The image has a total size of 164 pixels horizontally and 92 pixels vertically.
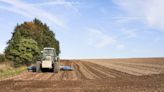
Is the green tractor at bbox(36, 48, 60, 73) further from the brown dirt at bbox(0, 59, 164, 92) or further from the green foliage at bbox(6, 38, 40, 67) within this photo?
the green foliage at bbox(6, 38, 40, 67)

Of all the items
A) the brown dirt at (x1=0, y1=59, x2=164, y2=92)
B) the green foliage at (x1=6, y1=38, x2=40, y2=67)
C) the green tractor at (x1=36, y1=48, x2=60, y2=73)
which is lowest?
the brown dirt at (x1=0, y1=59, x2=164, y2=92)

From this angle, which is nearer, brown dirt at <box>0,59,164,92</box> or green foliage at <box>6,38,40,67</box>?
brown dirt at <box>0,59,164,92</box>

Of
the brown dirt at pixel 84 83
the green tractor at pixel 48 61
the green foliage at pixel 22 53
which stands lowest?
the brown dirt at pixel 84 83

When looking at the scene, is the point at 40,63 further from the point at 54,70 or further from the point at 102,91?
the point at 102,91

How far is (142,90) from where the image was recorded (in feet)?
66.9

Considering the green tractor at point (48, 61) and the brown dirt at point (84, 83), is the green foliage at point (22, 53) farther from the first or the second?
the brown dirt at point (84, 83)

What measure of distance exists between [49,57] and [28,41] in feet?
75.0

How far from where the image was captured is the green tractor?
128 feet

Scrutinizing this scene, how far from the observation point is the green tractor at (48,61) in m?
39.1

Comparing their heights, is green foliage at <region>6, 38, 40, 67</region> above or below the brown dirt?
above

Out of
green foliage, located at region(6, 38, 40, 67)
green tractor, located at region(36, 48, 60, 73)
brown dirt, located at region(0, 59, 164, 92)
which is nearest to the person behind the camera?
brown dirt, located at region(0, 59, 164, 92)

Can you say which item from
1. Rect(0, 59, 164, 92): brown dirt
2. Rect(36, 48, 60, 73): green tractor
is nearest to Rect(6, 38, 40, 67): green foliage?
Rect(36, 48, 60, 73): green tractor

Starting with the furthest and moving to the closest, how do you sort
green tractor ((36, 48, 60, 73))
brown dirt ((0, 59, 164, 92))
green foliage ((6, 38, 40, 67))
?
green foliage ((6, 38, 40, 67)) → green tractor ((36, 48, 60, 73)) → brown dirt ((0, 59, 164, 92))

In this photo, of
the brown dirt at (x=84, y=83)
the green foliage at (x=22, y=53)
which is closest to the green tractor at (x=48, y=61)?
the brown dirt at (x=84, y=83)
